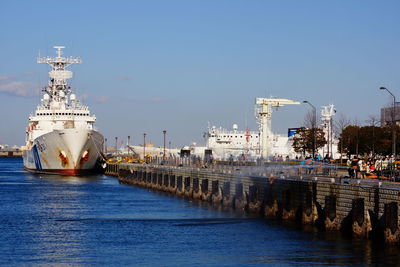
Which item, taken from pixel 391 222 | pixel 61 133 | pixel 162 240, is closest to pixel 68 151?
pixel 61 133

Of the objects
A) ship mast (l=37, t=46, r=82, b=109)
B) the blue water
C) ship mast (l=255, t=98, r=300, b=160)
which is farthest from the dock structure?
ship mast (l=37, t=46, r=82, b=109)

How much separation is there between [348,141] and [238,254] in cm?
6680

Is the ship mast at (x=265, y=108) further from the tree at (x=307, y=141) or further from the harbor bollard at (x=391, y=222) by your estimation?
the harbor bollard at (x=391, y=222)

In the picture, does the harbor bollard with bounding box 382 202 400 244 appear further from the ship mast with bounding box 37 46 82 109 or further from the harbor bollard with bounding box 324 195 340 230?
the ship mast with bounding box 37 46 82 109

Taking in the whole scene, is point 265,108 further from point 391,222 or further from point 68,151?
point 391,222

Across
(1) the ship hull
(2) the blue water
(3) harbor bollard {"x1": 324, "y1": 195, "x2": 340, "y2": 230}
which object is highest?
(1) the ship hull

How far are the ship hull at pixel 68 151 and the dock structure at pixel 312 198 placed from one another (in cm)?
3584

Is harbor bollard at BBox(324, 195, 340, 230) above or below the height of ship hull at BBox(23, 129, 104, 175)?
below

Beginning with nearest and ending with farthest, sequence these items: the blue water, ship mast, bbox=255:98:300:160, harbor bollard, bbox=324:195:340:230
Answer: the blue water, harbor bollard, bbox=324:195:340:230, ship mast, bbox=255:98:300:160

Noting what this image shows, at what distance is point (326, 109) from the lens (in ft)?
412

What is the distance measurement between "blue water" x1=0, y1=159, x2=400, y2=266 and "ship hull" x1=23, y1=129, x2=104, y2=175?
42646 millimetres

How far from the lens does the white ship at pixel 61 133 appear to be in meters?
98.6

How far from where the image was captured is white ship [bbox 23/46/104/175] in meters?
98.6

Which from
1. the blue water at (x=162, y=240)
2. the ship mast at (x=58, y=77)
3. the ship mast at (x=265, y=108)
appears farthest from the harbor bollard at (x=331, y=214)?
the ship mast at (x=58, y=77)
